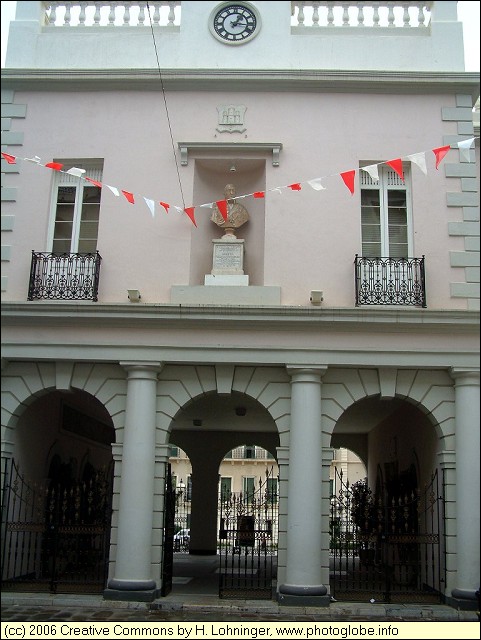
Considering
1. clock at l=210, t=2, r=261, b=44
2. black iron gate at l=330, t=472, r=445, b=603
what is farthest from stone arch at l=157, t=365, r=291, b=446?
clock at l=210, t=2, r=261, b=44

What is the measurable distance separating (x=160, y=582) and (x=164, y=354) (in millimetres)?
3929

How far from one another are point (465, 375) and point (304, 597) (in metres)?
4.65

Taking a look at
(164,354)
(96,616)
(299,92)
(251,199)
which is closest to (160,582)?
(96,616)

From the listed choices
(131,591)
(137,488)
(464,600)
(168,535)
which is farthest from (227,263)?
(464,600)

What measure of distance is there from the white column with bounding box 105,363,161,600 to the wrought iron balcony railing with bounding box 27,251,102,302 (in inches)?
65.8

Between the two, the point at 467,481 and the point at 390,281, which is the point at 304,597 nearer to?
the point at 467,481

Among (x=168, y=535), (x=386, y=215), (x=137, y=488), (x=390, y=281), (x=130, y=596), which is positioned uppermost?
(x=386, y=215)

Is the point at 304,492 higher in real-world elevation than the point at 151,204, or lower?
lower

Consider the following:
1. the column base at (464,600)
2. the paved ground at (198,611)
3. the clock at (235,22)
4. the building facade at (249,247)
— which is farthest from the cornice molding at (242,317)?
the clock at (235,22)

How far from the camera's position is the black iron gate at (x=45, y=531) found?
1338 centimetres

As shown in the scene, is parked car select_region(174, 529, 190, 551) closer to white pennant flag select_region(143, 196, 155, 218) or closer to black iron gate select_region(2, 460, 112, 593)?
black iron gate select_region(2, 460, 112, 593)

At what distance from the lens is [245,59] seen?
48.3 feet

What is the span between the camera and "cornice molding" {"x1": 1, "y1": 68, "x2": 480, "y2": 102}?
14297 mm

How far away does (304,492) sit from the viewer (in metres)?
12.8
